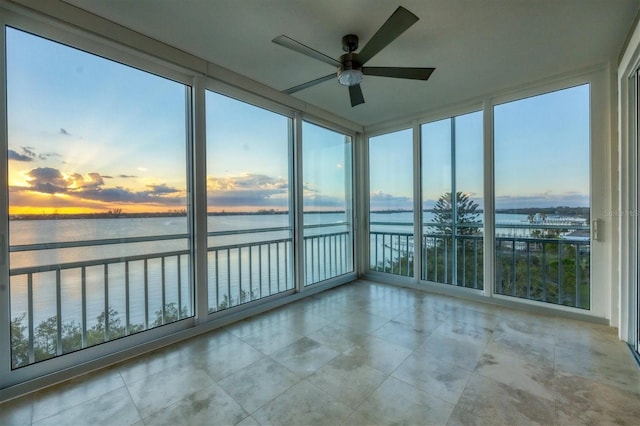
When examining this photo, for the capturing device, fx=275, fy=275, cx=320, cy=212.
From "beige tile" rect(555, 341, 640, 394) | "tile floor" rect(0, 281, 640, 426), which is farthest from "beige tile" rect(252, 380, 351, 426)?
"beige tile" rect(555, 341, 640, 394)

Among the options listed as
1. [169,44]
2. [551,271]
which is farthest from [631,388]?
[169,44]

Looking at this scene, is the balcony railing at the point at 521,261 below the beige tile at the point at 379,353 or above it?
above

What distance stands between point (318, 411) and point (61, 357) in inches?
80.2

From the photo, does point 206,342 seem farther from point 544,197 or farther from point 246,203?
point 544,197

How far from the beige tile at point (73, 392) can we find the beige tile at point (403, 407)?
1.81 metres

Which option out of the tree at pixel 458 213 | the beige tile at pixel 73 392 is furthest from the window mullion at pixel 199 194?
the tree at pixel 458 213

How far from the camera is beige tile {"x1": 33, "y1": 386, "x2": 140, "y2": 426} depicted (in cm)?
166

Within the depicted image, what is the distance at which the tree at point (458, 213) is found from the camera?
3.84 m

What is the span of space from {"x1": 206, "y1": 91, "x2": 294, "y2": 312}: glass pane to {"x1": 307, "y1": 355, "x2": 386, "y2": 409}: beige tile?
61.5 inches

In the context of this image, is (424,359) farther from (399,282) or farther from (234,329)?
(399,282)

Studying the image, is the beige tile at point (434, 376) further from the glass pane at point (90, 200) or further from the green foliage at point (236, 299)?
the glass pane at point (90, 200)

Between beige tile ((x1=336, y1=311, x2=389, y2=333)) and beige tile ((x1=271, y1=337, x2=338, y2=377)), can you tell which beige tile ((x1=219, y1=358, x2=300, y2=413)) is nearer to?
beige tile ((x1=271, y1=337, x2=338, y2=377))

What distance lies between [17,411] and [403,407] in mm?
2479

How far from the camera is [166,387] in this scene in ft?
6.50
